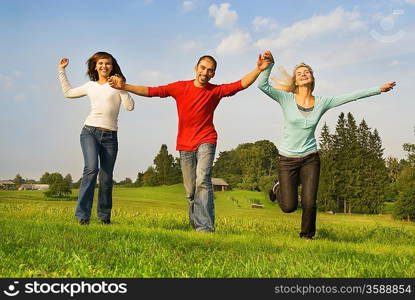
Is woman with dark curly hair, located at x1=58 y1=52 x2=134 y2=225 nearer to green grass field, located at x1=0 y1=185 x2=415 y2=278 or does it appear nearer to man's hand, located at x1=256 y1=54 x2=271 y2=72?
green grass field, located at x1=0 y1=185 x2=415 y2=278

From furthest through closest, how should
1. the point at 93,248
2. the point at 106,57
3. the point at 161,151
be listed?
the point at 161,151 → the point at 106,57 → the point at 93,248

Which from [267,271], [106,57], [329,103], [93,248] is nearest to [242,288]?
[267,271]

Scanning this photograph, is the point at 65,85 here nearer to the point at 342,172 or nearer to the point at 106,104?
the point at 106,104

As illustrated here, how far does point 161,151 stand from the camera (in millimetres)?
54844

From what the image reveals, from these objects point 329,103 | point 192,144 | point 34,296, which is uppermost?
point 329,103

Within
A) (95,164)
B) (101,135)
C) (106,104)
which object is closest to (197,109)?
(106,104)

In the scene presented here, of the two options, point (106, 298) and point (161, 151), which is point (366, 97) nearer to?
point (106, 298)

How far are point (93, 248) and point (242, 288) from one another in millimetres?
2233

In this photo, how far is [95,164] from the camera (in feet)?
23.9

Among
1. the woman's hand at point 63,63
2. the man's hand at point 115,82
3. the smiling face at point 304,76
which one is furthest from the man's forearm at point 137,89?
the smiling face at point 304,76

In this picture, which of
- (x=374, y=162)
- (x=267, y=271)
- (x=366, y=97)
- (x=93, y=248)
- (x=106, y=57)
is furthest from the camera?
(x=374, y=162)

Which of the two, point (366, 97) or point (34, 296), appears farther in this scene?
point (366, 97)

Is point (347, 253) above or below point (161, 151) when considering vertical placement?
below

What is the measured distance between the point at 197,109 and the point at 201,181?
1098 millimetres
